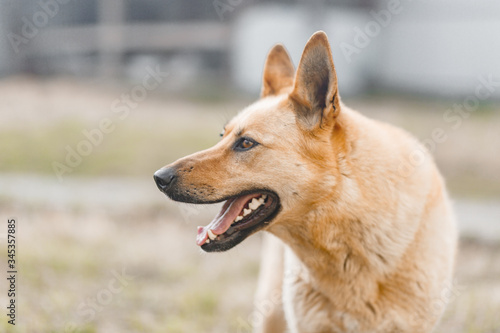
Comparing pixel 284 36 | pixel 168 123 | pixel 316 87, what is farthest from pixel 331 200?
pixel 284 36

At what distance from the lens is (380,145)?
2.69m

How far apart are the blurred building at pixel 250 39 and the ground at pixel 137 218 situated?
1.35 m

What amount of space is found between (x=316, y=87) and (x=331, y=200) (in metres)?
0.59

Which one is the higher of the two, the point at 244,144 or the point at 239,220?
the point at 244,144

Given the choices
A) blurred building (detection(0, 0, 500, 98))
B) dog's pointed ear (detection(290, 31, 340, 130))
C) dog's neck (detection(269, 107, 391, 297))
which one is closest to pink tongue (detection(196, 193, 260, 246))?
dog's neck (detection(269, 107, 391, 297))

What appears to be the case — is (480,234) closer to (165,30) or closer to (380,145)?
(380,145)

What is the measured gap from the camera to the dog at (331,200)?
2.53 meters

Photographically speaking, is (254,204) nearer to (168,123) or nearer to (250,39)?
(168,123)

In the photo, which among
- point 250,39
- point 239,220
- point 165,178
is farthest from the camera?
point 250,39

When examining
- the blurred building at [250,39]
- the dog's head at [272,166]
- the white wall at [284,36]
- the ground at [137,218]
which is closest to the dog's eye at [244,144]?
the dog's head at [272,166]

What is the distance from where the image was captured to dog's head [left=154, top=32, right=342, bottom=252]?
8.14ft

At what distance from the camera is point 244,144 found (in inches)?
103

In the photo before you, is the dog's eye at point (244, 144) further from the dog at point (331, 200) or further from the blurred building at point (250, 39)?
the blurred building at point (250, 39)

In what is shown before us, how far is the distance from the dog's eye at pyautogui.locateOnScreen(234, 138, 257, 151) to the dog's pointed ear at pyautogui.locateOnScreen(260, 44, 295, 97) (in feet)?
2.26
